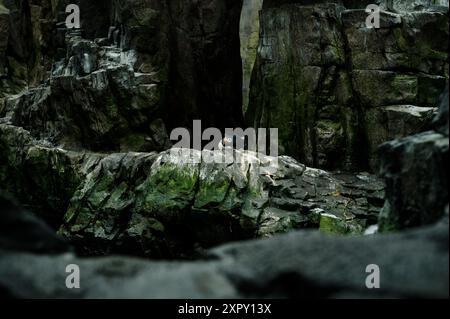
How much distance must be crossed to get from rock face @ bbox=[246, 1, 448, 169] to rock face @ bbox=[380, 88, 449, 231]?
1436 centimetres

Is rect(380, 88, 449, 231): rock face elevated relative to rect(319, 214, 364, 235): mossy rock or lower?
elevated

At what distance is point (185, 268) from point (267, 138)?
20.2m

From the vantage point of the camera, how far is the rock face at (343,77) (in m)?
22.7

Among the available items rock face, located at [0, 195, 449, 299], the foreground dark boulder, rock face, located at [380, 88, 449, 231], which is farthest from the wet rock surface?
the foreground dark boulder

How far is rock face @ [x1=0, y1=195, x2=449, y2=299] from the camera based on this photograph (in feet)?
17.0

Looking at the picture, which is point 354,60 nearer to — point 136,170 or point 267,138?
point 267,138

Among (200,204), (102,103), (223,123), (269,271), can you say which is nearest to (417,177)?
(269,271)

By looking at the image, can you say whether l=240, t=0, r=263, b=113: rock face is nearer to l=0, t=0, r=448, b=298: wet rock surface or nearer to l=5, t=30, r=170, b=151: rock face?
l=0, t=0, r=448, b=298: wet rock surface

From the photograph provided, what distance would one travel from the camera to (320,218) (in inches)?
731

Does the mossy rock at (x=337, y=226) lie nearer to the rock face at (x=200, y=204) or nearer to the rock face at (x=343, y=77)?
the rock face at (x=200, y=204)

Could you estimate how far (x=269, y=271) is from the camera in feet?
17.9

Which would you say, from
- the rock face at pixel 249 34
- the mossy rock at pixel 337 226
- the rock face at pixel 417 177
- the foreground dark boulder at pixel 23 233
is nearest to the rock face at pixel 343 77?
the rock face at pixel 249 34

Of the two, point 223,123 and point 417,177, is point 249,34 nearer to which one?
point 223,123

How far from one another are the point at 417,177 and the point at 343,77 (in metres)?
17.4
